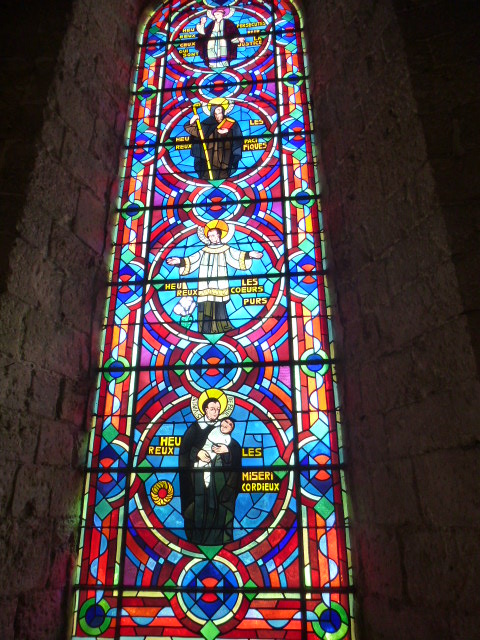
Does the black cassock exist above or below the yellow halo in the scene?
below

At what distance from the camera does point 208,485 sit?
2.45m

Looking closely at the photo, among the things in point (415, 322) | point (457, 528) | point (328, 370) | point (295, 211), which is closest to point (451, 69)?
point (295, 211)

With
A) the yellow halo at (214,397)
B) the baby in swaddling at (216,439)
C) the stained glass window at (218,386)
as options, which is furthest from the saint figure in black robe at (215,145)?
the baby in swaddling at (216,439)

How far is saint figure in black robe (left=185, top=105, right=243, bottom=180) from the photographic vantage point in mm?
3277

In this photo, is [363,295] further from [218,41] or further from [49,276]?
[218,41]

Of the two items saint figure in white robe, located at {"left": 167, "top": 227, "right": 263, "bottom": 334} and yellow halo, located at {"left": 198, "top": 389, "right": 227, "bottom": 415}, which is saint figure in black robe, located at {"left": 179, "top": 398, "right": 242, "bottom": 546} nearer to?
yellow halo, located at {"left": 198, "top": 389, "right": 227, "bottom": 415}

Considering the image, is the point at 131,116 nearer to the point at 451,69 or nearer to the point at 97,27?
the point at 97,27

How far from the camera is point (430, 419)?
2.04 meters

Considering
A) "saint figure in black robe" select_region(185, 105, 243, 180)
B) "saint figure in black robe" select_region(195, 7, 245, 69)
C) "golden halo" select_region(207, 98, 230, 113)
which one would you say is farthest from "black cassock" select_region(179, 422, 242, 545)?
"saint figure in black robe" select_region(195, 7, 245, 69)

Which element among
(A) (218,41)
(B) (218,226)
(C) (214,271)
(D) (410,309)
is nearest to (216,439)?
(C) (214,271)

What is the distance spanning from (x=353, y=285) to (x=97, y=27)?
2.32 m

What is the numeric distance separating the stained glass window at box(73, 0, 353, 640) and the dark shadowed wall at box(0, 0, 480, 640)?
0.38ft

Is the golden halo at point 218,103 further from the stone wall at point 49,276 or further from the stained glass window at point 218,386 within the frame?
the stone wall at point 49,276

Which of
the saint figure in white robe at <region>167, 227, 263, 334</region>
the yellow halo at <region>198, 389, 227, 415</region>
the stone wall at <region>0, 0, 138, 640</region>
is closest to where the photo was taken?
the stone wall at <region>0, 0, 138, 640</region>
